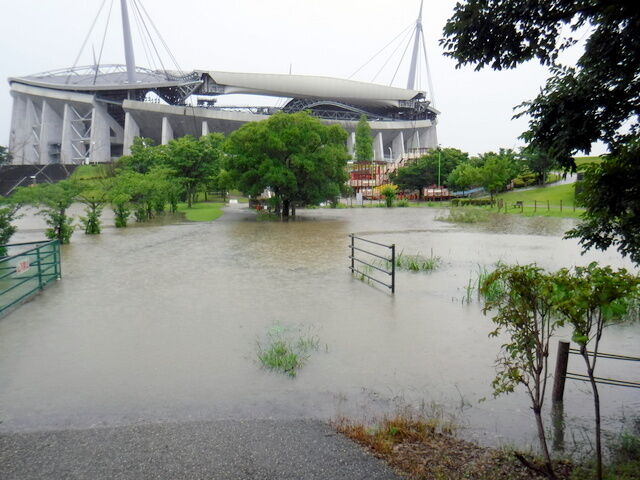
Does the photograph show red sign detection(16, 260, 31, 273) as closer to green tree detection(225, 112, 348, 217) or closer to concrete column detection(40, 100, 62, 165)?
green tree detection(225, 112, 348, 217)

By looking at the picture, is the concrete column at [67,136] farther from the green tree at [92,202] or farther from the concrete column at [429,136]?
the concrete column at [429,136]

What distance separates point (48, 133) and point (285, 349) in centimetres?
7809

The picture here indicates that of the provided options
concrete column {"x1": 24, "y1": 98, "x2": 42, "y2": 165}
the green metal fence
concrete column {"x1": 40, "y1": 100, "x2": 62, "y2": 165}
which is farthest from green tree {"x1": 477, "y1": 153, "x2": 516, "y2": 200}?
concrete column {"x1": 24, "y1": 98, "x2": 42, "y2": 165}

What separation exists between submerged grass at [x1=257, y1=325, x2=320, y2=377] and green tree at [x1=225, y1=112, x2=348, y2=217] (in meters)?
20.0

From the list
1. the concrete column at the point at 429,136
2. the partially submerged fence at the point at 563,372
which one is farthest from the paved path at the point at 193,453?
the concrete column at the point at 429,136

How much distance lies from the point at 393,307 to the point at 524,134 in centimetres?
489

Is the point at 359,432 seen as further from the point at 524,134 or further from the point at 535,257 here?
the point at 535,257

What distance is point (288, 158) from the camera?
27.7 m

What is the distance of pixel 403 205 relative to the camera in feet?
135

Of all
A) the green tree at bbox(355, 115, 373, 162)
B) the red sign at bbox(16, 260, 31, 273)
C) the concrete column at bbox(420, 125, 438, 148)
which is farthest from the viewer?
the concrete column at bbox(420, 125, 438, 148)

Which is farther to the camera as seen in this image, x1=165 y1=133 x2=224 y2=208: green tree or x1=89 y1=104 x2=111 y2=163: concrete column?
x1=89 y1=104 x2=111 y2=163: concrete column

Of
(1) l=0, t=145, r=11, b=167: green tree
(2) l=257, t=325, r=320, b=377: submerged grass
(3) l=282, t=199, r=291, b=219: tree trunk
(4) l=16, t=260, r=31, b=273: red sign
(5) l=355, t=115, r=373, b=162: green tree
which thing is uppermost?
(5) l=355, t=115, r=373, b=162: green tree

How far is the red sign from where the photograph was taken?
8.65 metres

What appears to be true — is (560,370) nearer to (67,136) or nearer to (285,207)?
(285,207)
